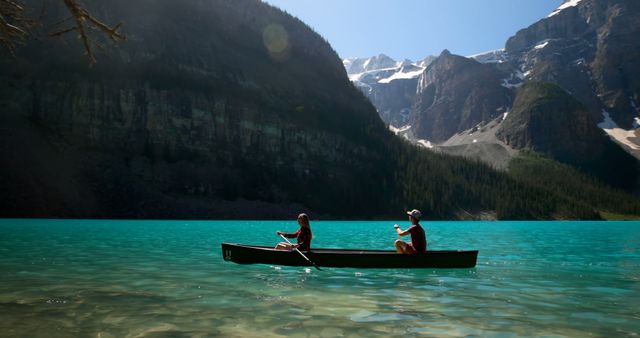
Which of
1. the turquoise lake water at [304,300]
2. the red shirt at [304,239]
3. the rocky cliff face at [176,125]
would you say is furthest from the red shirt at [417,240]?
the rocky cliff face at [176,125]

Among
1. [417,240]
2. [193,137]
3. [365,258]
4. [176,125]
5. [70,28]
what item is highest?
[176,125]

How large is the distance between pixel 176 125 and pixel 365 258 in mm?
127451

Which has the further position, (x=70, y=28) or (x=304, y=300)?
(x=304, y=300)

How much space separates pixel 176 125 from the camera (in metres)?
139

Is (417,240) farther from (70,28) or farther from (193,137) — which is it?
(193,137)

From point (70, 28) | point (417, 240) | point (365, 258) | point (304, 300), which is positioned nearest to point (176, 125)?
point (365, 258)

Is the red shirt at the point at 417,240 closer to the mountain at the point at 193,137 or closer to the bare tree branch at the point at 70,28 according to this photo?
the bare tree branch at the point at 70,28

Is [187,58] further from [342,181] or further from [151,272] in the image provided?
[151,272]

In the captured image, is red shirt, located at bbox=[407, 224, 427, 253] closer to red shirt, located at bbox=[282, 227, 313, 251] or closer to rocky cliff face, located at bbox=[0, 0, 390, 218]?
red shirt, located at bbox=[282, 227, 313, 251]

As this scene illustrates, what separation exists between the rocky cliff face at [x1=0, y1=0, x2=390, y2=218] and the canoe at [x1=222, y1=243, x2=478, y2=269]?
9578 cm

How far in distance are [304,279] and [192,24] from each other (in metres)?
167

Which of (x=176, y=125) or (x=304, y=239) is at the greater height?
(x=176, y=125)

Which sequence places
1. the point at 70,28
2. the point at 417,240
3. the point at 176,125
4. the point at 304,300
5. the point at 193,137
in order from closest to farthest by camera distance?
the point at 70,28
the point at 304,300
the point at 417,240
the point at 176,125
the point at 193,137

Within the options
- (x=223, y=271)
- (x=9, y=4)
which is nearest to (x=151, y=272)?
(x=223, y=271)
